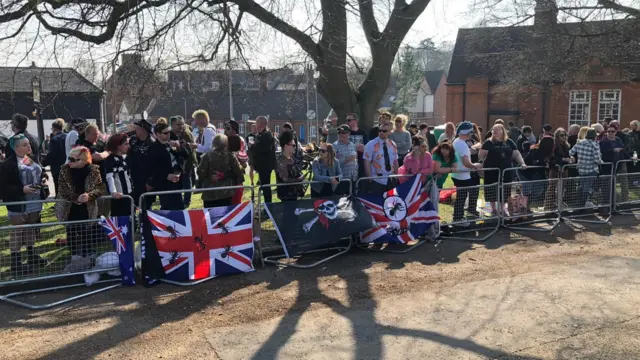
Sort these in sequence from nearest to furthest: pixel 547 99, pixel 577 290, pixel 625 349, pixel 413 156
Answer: pixel 625 349 < pixel 577 290 < pixel 413 156 < pixel 547 99

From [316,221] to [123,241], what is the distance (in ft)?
8.52

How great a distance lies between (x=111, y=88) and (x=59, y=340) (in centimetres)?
642

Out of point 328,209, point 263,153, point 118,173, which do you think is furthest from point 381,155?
point 118,173

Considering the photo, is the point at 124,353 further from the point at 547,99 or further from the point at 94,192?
the point at 547,99

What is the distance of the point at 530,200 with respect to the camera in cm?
963

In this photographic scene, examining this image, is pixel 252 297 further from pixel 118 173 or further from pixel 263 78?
pixel 263 78

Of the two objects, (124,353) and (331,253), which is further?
(331,253)

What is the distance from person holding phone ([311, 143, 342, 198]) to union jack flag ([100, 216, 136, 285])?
2900mm

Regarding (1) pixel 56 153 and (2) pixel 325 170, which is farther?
(1) pixel 56 153

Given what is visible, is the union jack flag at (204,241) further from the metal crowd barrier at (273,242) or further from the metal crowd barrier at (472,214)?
the metal crowd barrier at (472,214)

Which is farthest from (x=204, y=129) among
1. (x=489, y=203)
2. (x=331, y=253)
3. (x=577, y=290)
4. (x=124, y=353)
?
(x=577, y=290)

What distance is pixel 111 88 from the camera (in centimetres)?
1000

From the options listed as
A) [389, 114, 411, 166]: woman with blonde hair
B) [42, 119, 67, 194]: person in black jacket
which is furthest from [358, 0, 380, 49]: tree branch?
[42, 119, 67, 194]: person in black jacket

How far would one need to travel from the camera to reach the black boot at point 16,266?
615 cm
